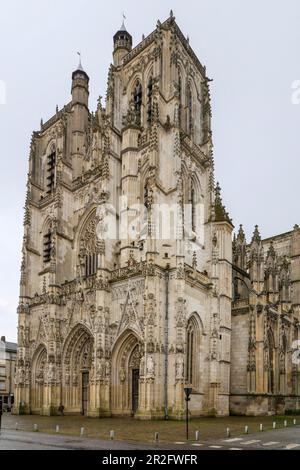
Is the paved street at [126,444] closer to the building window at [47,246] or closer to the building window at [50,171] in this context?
the building window at [47,246]

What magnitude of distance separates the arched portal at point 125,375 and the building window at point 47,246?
14.1 m

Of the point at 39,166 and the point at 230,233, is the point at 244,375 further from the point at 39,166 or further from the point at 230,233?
the point at 39,166

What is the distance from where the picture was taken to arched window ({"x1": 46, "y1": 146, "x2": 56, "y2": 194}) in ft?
154

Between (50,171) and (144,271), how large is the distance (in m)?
20.6

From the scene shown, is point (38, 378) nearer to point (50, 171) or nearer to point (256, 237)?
point (50, 171)

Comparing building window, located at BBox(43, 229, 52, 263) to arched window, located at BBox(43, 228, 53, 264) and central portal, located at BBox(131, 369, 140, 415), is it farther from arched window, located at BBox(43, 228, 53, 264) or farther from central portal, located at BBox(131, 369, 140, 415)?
central portal, located at BBox(131, 369, 140, 415)

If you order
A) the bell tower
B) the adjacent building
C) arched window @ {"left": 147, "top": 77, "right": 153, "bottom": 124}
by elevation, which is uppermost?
the bell tower

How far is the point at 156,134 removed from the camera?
1377 inches

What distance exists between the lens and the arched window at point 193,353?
3350 centimetres

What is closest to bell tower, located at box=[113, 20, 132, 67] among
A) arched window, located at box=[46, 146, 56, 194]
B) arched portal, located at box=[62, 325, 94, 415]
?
arched window, located at box=[46, 146, 56, 194]

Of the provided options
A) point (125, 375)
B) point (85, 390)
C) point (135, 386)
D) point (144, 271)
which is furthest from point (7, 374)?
point (144, 271)

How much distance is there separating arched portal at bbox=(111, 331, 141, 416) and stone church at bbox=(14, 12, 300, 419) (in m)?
0.10
